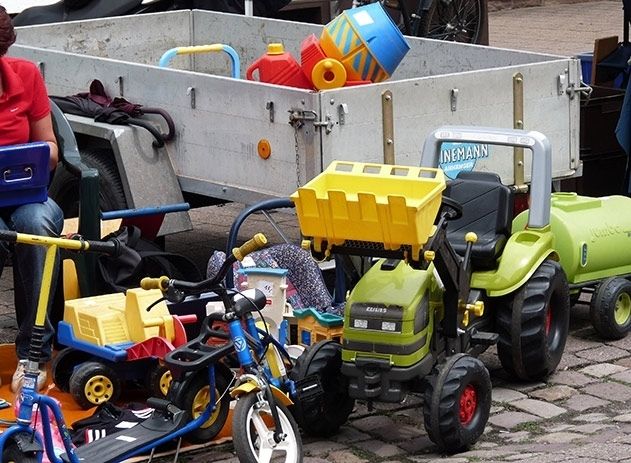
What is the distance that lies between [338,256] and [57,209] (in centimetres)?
119

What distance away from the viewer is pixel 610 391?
19.4 feet

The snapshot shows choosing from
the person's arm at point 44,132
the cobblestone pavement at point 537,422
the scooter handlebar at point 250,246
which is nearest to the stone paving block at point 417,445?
the cobblestone pavement at point 537,422

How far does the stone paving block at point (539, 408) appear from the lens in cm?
564

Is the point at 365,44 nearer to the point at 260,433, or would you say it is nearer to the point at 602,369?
the point at 602,369

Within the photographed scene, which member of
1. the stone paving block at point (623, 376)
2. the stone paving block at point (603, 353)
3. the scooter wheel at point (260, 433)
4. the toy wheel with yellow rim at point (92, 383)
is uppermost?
the scooter wheel at point (260, 433)

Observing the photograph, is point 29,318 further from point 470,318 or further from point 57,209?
point 470,318

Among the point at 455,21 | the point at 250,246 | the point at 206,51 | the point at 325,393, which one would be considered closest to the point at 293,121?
the point at 325,393

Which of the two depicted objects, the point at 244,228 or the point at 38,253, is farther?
the point at 244,228

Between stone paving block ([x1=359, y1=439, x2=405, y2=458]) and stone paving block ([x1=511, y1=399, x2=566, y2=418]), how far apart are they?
653 millimetres

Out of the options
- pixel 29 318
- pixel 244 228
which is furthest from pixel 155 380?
pixel 244 228

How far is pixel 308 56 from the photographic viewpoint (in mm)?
7125

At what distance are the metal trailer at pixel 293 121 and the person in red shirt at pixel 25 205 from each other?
758 mm

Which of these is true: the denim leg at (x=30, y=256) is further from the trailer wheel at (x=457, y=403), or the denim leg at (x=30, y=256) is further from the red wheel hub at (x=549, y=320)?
the red wheel hub at (x=549, y=320)

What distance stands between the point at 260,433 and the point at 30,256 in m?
1.62
